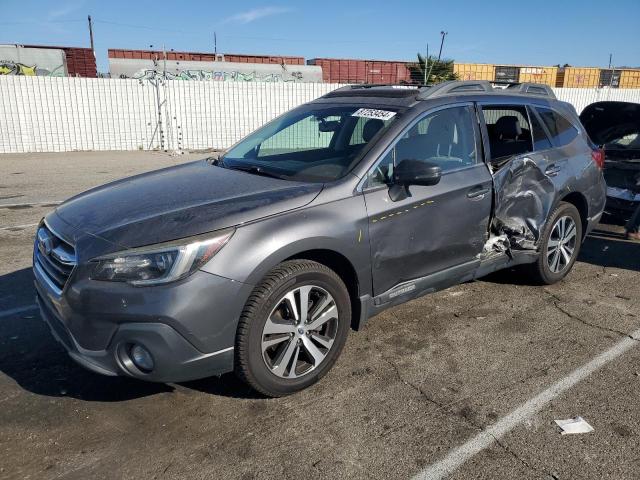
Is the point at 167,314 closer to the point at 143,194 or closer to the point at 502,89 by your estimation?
the point at 143,194

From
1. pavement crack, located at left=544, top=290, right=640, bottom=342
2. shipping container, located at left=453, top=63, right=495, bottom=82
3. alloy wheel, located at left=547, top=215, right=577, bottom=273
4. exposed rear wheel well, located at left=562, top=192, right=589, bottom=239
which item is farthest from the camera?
shipping container, located at left=453, top=63, right=495, bottom=82

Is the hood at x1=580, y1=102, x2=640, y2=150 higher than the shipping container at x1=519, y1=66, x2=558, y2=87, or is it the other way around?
the shipping container at x1=519, y1=66, x2=558, y2=87

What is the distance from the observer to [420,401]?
3.07 meters

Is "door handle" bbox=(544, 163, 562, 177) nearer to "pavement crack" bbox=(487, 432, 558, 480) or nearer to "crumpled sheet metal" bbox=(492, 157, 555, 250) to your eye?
"crumpled sheet metal" bbox=(492, 157, 555, 250)

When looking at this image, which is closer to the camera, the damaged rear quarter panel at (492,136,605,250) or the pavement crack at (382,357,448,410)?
the pavement crack at (382,357,448,410)

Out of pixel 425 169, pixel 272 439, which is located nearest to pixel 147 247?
pixel 272 439

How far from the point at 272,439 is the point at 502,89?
11.8ft

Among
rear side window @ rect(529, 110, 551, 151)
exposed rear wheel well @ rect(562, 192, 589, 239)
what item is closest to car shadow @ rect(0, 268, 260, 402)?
rear side window @ rect(529, 110, 551, 151)

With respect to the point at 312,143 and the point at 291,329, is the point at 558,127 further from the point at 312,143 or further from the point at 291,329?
the point at 291,329

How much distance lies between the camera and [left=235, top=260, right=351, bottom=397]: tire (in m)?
2.83

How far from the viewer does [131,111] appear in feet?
57.0

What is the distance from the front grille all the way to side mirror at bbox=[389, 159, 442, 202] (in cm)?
194

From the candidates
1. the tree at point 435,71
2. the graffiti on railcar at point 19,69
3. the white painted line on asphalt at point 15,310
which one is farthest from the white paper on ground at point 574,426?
the tree at point 435,71

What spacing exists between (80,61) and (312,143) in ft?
95.3
